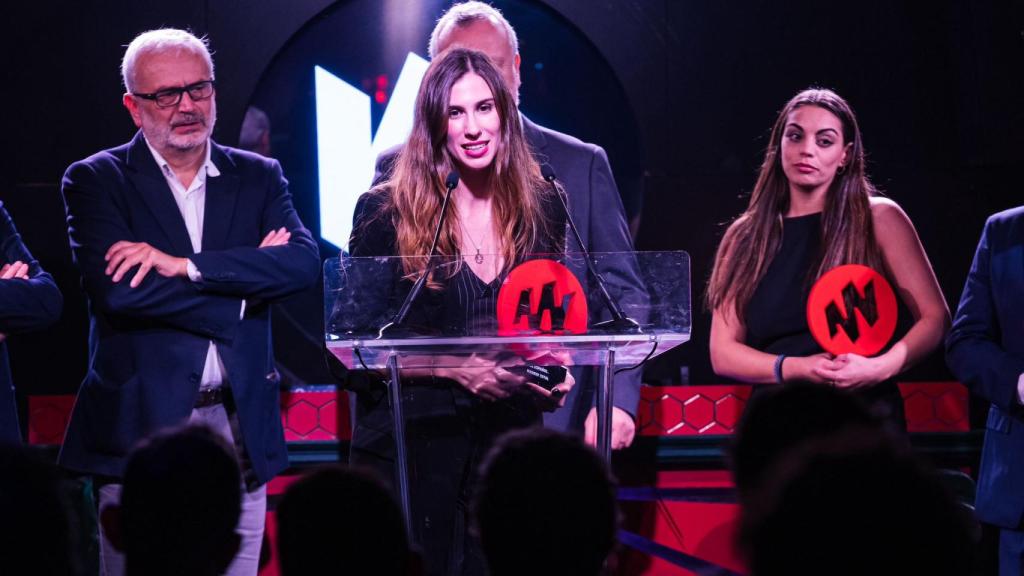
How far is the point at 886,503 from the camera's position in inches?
43.7

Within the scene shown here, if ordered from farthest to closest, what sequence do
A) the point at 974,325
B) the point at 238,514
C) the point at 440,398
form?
the point at 974,325
the point at 440,398
the point at 238,514

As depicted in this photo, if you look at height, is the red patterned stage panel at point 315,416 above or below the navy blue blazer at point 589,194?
below

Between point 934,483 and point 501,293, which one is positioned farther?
point 501,293

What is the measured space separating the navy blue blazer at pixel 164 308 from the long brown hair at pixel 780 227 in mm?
1324

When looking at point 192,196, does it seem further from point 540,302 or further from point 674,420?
point 674,420

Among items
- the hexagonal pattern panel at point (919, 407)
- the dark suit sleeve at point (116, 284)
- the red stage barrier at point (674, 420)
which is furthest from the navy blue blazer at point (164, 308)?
the hexagonal pattern panel at point (919, 407)

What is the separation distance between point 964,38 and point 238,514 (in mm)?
3823

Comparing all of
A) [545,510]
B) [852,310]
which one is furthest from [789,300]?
[545,510]

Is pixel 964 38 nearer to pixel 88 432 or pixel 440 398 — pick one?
pixel 440 398

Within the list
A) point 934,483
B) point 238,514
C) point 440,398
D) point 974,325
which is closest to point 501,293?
point 440,398

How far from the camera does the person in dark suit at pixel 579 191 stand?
Answer: 2.64m

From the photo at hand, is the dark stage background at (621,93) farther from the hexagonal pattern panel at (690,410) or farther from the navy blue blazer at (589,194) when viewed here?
the navy blue blazer at (589,194)

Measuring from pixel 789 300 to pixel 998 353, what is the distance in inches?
23.3

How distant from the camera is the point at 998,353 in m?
3.14
